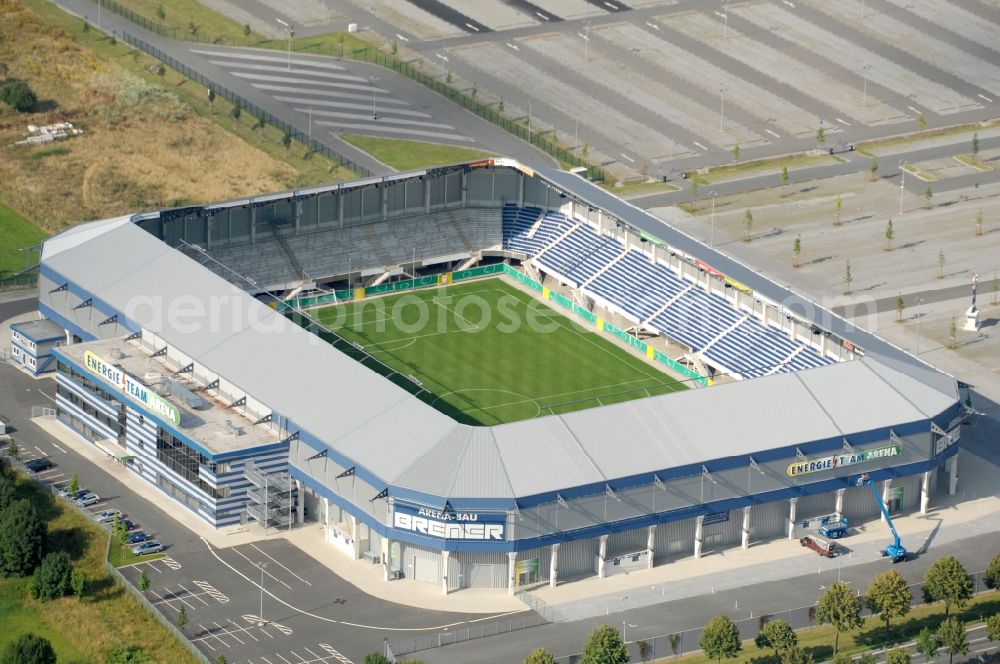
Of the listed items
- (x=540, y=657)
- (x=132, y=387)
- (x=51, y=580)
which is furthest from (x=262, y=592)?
(x=540, y=657)

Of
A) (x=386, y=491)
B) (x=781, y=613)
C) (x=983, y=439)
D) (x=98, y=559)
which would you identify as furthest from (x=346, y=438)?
(x=983, y=439)

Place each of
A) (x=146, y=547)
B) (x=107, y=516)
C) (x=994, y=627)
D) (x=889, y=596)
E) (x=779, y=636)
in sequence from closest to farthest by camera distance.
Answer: (x=779, y=636) < (x=994, y=627) < (x=889, y=596) < (x=146, y=547) < (x=107, y=516)

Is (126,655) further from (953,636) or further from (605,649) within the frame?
(953,636)

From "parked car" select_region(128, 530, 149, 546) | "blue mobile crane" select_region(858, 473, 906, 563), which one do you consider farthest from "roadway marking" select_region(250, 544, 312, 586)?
"blue mobile crane" select_region(858, 473, 906, 563)

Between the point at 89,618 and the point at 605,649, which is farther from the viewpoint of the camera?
the point at 89,618

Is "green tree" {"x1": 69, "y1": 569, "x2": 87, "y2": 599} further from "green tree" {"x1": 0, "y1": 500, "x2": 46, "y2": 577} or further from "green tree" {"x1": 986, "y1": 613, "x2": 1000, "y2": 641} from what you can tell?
"green tree" {"x1": 986, "y1": 613, "x2": 1000, "y2": 641}

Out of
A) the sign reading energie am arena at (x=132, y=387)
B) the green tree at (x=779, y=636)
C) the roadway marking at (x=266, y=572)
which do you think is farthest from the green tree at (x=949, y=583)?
the sign reading energie am arena at (x=132, y=387)

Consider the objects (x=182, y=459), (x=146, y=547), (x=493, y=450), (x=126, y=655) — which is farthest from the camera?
(x=182, y=459)
